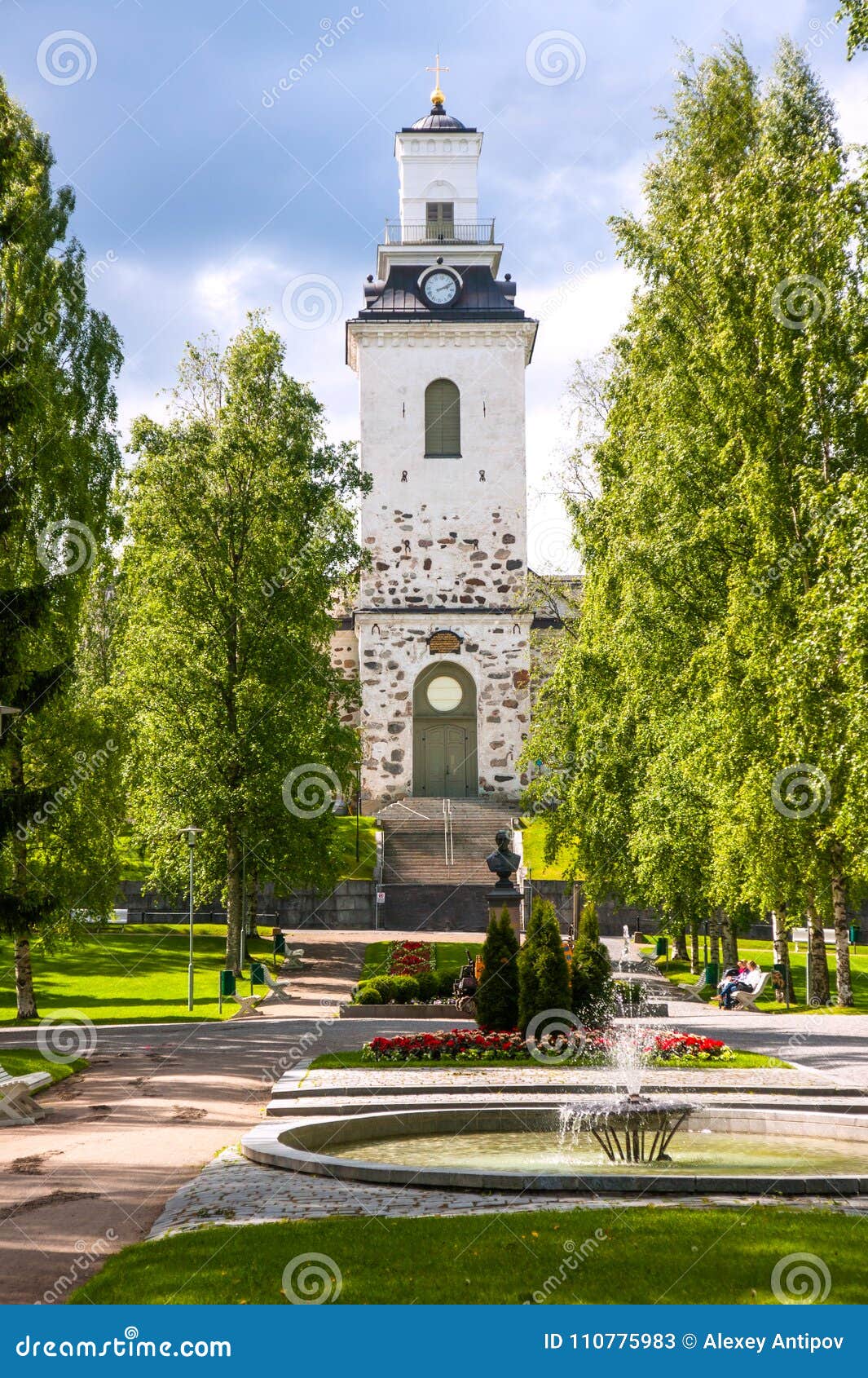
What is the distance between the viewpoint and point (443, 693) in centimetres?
4703

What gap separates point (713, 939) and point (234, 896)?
1306cm

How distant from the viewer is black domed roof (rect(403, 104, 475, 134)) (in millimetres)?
48750

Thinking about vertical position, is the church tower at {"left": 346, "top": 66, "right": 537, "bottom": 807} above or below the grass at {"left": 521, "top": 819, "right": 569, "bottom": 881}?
above

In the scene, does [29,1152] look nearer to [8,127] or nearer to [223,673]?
[8,127]

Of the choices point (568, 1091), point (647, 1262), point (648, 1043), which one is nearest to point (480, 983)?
point (648, 1043)

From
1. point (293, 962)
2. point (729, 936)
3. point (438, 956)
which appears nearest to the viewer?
point (729, 936)

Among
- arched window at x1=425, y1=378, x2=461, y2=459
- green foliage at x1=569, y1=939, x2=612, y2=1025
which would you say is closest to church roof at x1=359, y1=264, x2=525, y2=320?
arched window at x1=425, y1=378, x2=461, y2=459

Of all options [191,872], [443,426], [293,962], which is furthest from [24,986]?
[443,426]

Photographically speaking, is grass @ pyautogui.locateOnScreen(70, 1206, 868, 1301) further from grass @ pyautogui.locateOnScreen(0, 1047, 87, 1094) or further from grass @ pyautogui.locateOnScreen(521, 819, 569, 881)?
grass @ pyautogui.locateOnScreen(521, 819, 569, 881)

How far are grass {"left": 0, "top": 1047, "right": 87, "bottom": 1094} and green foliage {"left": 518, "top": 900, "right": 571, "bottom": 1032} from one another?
6.14 m

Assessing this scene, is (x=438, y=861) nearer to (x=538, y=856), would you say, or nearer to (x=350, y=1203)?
(x=538, y=856)

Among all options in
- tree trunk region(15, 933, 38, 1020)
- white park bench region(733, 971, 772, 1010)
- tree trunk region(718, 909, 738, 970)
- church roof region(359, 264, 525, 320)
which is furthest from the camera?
church roof region(359, 264, 525, 320)

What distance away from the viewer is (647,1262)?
23.2ft

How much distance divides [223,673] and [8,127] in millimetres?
12704
